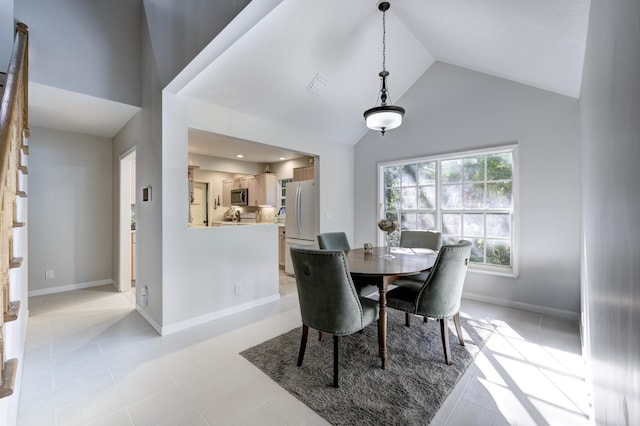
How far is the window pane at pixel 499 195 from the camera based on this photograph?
3555 millimetres

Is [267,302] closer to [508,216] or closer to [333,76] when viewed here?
[333,76]

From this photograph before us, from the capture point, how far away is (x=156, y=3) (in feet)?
9.41

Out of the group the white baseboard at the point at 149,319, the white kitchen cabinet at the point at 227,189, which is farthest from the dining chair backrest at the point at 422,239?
the white kitchen cabinet at the point at 227,189

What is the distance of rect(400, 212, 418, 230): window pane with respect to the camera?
4398mm

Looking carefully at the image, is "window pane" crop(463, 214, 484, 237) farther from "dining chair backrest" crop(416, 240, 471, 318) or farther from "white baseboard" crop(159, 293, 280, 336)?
"white baseboard" crop(159, 293, 280, 336)

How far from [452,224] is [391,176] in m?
1.24

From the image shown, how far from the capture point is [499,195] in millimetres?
3613

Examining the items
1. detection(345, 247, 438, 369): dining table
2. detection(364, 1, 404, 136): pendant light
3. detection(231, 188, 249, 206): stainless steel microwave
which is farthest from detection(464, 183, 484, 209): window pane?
detection(231, 188, 249, 206): stainless steel microwave

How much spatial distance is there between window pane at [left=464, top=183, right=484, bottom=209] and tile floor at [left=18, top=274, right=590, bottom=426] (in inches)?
56.7

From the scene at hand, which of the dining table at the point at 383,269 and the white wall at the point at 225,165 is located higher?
the white wall at the point at 225,165

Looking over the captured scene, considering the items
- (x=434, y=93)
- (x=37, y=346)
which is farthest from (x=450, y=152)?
(x=37, y=346)

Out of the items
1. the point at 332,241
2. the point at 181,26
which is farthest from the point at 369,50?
the point at 332,241

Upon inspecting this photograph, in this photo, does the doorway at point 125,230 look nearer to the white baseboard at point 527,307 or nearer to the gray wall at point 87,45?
the gray wall at point 87,45

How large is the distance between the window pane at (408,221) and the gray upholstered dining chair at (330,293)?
8.65ft
